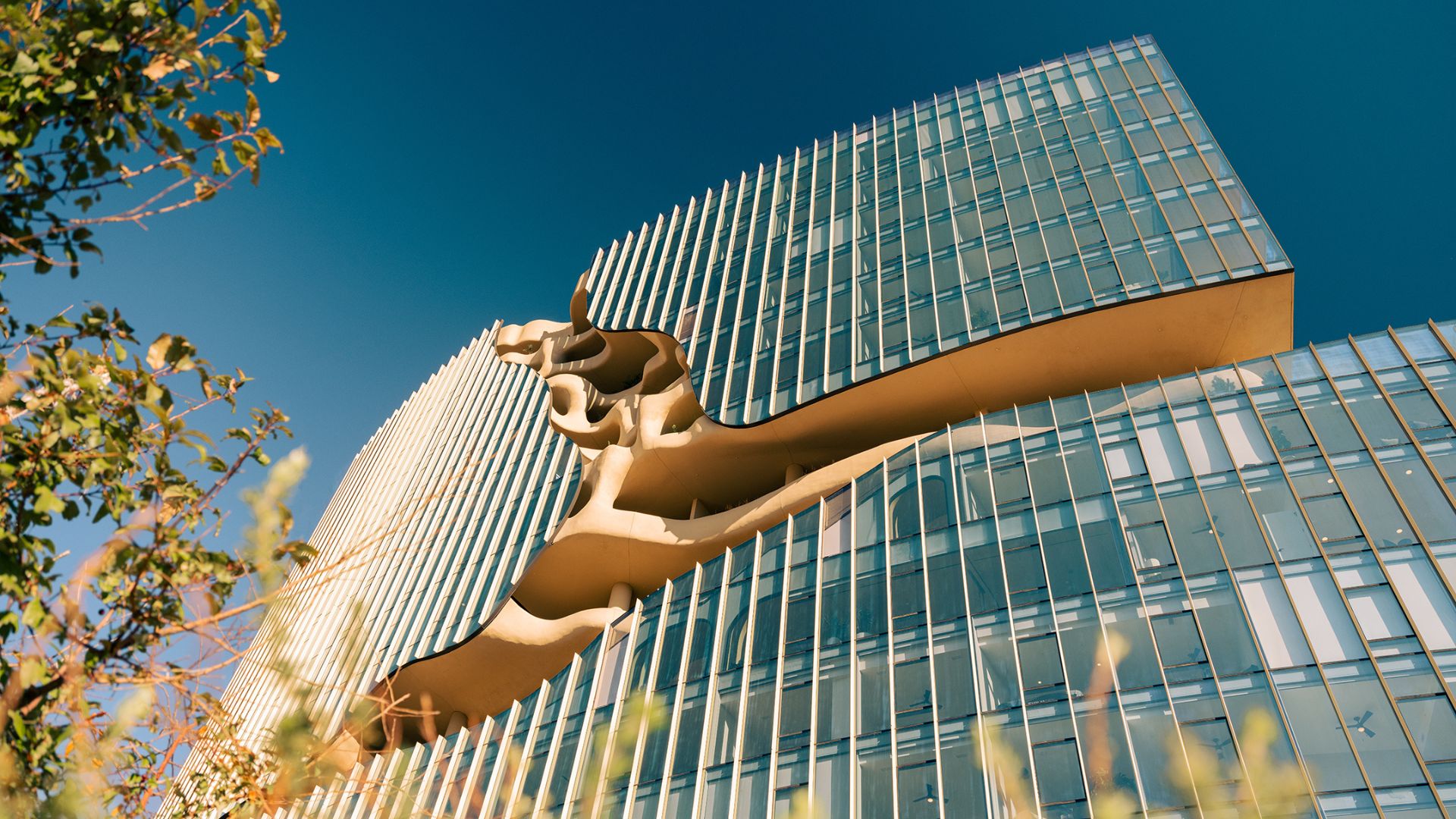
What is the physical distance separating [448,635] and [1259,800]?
36.3m

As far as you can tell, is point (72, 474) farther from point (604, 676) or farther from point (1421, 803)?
→ point (604, 676)

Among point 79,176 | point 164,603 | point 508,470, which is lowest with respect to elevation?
point 164,603

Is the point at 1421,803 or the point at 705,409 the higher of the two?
the point at 705,409

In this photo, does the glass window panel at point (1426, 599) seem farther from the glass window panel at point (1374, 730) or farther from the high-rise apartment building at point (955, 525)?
the glass window panel at point (1374, 730)

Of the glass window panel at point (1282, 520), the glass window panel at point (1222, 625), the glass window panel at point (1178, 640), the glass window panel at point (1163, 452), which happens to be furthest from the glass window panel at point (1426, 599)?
the glass window panel at point (1163, 452)

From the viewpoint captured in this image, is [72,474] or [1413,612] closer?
[72,474]

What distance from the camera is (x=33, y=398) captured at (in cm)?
608

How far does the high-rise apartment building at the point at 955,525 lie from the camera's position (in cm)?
1917

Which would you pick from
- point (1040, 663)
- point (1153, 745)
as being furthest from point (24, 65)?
point (1040, 663)

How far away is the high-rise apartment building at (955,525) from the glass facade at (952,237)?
0.16 metres

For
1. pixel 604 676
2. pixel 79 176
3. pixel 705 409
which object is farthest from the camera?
pixel 705 409

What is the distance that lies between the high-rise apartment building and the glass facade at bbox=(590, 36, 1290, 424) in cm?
16

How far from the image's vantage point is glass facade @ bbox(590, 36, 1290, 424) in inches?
1248

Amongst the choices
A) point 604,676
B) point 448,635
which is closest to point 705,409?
point 604,676
